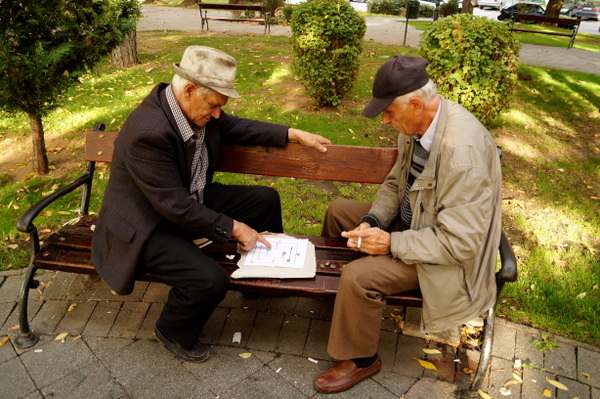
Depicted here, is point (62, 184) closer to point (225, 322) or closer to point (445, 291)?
point (225, 322)

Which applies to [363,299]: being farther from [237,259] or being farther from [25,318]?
[25,318]

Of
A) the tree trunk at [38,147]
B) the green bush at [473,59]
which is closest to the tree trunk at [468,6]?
the green bush at [473,59]

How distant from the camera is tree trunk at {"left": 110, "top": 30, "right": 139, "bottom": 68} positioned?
909cm

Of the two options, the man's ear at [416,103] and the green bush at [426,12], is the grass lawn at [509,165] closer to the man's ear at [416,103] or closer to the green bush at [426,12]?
the man's ear at [416,103]

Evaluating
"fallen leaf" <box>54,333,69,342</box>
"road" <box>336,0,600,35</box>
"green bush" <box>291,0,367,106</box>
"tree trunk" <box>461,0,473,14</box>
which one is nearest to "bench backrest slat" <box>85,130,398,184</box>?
"fallen leaf" <box>54,333,69,342</box>

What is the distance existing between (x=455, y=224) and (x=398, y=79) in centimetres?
78

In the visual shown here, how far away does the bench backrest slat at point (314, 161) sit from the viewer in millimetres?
3197

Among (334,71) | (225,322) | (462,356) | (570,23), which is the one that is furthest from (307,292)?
(570,23)

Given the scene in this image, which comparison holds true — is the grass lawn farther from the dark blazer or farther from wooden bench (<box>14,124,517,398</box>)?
the dark blazer

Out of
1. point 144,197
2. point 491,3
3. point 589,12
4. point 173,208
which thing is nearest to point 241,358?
point 173,208

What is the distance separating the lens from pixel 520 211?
4594mm

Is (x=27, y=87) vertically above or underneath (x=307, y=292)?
above

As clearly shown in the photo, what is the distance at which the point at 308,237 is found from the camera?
312 cm

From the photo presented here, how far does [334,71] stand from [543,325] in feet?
14.6
